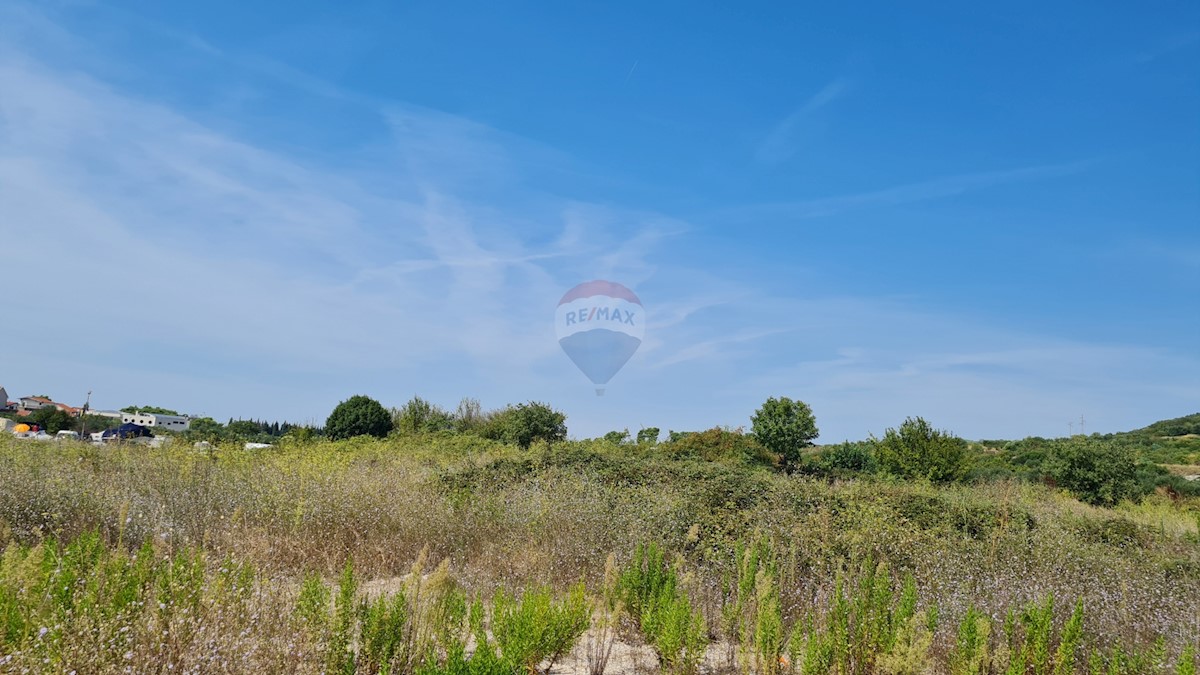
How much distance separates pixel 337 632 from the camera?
3.29 m

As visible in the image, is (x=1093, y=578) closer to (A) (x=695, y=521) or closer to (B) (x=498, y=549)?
(A) (x=695, y=521)

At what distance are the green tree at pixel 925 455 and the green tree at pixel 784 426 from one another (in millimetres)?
2768

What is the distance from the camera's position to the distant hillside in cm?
4409

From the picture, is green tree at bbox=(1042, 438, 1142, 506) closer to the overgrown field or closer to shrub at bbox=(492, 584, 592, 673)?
the overgrown field

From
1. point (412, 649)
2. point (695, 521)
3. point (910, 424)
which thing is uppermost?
point (910, 424)

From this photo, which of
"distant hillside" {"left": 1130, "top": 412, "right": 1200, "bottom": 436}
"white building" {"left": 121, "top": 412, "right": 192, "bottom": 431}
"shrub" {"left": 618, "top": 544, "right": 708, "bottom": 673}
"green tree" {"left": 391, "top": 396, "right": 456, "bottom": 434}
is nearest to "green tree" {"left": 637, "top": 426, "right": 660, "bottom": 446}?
"green tree" {"left": 391, "top": 396, "right": 456, "bottom": 434}

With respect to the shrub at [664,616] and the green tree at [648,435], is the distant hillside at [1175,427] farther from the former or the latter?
the shrub at [664,616]

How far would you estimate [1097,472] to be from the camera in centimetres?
1802

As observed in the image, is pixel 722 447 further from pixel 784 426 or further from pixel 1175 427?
pixel 1175 427

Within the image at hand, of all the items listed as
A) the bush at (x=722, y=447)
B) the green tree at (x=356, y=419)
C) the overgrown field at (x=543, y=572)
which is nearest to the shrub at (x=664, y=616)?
the overgrown field at (x=543, y=572)

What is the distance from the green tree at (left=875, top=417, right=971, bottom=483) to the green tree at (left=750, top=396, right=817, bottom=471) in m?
2.77

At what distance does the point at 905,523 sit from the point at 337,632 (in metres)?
6.17

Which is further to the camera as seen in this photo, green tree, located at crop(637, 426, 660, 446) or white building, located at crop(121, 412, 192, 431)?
white building, located at crop(121, 412, 192, 431)

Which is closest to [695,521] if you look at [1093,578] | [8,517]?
[1093,578]
